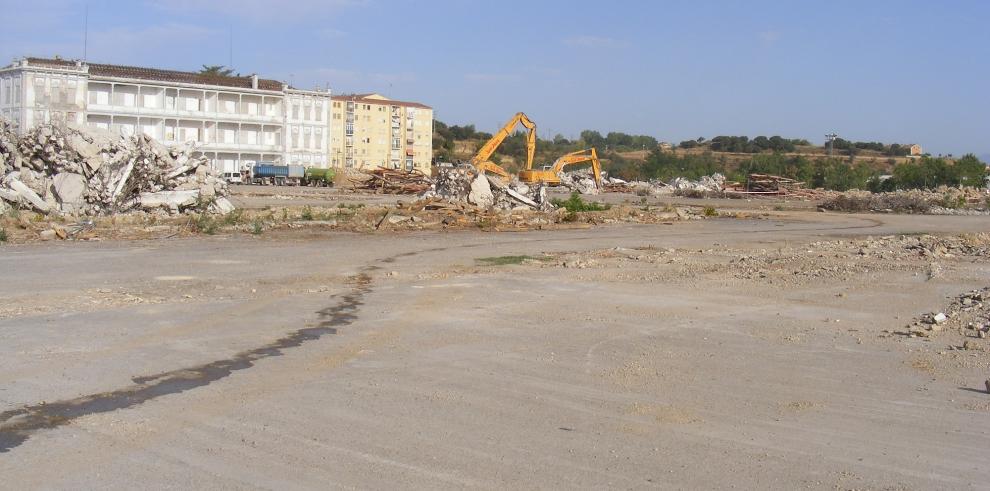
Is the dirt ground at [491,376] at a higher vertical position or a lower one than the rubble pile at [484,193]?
lower

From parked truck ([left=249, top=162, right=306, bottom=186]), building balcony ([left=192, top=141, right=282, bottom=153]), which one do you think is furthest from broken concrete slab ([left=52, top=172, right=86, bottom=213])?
building balcony ([left=192, top=141, right=282, bottom=153])

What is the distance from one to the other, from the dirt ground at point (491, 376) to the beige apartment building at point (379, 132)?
9235 centimetres

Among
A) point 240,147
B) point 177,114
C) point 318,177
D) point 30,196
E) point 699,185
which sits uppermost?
point 177,114

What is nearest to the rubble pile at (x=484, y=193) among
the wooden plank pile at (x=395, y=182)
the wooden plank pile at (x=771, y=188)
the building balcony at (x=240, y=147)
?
the wooden plank pile at (x=395, y=182)

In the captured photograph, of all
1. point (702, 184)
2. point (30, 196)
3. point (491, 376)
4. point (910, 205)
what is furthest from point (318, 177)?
point (491, 376)

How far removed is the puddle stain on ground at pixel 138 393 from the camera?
289 inches

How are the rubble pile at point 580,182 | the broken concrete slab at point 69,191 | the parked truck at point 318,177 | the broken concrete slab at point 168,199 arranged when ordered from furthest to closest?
the parked truck at point 318,177 < the rubble pile at point 580,182 < the broken concrete slab at point 168,199 < the broken concrete slab at point 69,191

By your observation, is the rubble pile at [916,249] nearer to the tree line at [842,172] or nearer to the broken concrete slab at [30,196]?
the broken concrete slab at [30,196]

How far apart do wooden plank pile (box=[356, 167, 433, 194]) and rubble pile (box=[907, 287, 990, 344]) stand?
5132 cm

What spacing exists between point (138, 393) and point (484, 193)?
1224 inches

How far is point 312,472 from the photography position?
6.35 m

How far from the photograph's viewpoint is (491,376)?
31.0ft

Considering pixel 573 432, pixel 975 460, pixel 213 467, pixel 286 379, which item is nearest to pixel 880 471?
pixel 975 460

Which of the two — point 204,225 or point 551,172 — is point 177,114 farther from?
point 204,225
